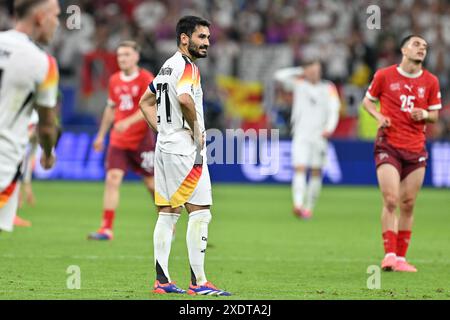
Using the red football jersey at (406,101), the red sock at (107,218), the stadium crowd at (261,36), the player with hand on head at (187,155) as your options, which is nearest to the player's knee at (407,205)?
the red football jersey at (406,101)

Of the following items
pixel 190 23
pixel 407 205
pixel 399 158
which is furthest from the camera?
pixel 407 205

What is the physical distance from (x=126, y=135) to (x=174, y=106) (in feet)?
17.2

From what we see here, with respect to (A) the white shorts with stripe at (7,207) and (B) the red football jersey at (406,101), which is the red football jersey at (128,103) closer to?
(B) the red football jersey at (406,101)

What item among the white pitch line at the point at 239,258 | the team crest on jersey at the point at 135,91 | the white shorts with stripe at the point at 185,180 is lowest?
the white pitch line at the point at 239,258

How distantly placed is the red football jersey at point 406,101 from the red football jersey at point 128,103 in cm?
386

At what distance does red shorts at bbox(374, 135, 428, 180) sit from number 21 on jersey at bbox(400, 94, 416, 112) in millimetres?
406

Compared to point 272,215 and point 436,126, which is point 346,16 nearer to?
point 436,126

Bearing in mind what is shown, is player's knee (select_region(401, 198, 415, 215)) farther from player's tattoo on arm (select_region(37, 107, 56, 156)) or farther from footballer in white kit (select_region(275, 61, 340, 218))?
footballer in white kit (select_region(275, 61, 340, 218))

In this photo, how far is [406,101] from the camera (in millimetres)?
11602

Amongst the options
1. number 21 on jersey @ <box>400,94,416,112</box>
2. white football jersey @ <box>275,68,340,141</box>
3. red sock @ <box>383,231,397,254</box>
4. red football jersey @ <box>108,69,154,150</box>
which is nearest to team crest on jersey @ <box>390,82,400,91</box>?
number 21 on jersey @ <box>400,94,416,112</box>

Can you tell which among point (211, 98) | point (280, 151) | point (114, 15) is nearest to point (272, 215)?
point (280, 151)

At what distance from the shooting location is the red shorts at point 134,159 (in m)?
14.2

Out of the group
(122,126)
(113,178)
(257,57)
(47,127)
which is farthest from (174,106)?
(257,57)

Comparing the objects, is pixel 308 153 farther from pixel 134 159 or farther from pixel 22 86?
pixel 22 86
